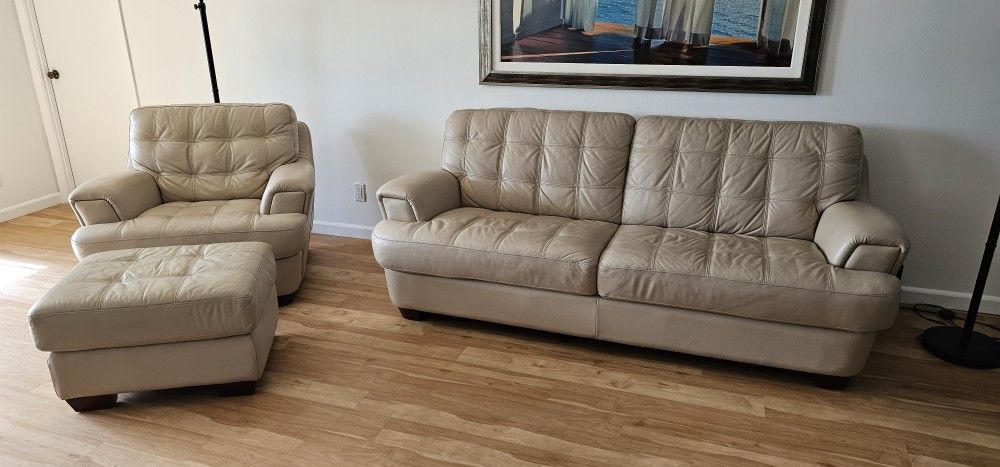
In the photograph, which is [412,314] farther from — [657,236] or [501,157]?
[657,236]

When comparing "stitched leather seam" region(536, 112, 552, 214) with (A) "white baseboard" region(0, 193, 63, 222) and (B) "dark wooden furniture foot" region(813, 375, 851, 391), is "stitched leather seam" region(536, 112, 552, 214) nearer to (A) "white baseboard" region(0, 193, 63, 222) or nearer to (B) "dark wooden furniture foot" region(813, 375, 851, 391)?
(B) "dark wooden furniture foot" region(813, 375, 851, 391)

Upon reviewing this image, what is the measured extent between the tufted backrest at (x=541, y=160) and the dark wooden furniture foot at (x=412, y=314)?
62 centimetres

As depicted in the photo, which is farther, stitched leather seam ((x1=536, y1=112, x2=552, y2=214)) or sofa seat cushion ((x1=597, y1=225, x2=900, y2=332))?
stitched leather seam ((x1=536, y1=112, x2=552, y2=214))

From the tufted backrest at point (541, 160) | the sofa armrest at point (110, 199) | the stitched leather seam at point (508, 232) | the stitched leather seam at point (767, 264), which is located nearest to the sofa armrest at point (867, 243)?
the stitched leather seam at point (767, 264)

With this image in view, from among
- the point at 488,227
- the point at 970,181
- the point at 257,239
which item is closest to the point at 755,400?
the point at 488,227

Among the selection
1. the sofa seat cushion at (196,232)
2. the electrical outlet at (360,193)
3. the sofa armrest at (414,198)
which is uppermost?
the sofa armrest at (414,198)

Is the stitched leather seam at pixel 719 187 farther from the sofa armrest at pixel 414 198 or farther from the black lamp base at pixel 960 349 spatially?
the sofa armrest at pixel 414 198

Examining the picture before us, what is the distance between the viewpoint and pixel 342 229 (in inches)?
156

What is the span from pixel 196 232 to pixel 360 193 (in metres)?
1.17

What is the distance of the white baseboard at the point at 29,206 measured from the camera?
4.26 metres

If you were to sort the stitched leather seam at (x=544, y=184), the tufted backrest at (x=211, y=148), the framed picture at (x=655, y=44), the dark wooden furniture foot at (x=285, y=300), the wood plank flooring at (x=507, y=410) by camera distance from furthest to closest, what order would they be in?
the tufted backrest at (x=211, y=148), the dark wooden furniture foot at (x=285, y=300), the stitched leather seam at (x=544, y=184), the framed picture at (x=655, y=44), the wood plank flooring at (x=507, y=410)

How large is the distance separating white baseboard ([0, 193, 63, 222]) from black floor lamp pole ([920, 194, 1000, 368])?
5.43 m

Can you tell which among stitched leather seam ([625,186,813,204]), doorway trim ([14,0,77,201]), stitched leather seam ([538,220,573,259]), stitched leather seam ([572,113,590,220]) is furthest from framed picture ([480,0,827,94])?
doorway trim ([14,0,77,201])

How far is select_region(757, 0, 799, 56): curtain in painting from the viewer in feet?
9.01
